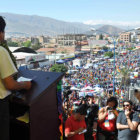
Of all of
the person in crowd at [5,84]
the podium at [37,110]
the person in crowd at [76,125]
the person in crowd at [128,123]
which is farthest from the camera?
the person in crowd at [128,123]

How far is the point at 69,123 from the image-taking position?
2.02 meters

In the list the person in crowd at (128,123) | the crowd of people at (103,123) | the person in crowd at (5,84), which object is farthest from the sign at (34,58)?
the person in crowd at (5,84)

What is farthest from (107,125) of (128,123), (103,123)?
(128,123)

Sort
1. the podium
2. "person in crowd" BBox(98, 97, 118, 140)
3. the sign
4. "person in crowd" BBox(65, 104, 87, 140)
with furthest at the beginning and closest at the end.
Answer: the sign → "person in crowd" BBox(98, 97, 118, 140) → "person in crowd" BBox(65, 104, 87, 140) → the podium

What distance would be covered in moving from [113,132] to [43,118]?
1.52 meters

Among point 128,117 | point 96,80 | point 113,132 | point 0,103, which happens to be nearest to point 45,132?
point 0,103

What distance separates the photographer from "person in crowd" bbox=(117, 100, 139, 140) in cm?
213

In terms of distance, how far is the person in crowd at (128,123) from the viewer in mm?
2129

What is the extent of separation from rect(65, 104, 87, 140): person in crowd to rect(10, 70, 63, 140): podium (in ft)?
1.97

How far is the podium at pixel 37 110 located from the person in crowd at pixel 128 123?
1078 mm

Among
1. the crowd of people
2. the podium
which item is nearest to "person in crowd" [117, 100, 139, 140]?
the crowd of people

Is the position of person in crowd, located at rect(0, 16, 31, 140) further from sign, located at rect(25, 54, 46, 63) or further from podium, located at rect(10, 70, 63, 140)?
sign, located at rect(25, 54, 46, 63)

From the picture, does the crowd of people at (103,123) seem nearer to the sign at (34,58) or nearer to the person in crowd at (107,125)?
the person in crowd at (107,125)

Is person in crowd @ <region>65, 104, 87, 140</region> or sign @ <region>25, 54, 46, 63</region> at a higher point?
person in crowd @ <region>65, 104, 87, 140</region>
